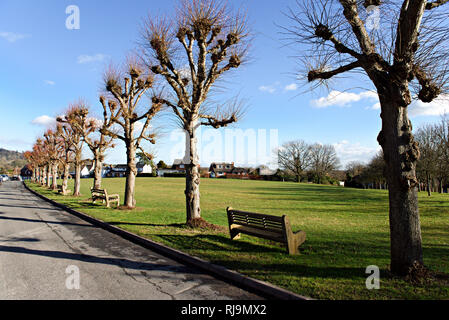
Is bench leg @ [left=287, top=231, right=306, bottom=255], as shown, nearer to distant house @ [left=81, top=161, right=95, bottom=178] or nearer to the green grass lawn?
the green grass lawn

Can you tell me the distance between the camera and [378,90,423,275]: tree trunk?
467 centimetres

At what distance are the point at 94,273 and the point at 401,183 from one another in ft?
20.1

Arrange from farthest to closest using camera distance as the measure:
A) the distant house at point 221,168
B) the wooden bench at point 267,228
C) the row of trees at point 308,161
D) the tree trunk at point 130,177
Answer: the distant house at point 221,168 < the row of trees at point 308,161 < the tree trunk at point 130,177 < the wooden bench at point 267,228

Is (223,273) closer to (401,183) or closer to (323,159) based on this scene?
(401,183)

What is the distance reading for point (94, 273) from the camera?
532 cm

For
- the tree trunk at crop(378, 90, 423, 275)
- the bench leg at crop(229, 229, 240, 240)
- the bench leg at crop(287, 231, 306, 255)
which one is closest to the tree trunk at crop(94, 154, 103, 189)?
the bench leg at crop(229, 229, 240, 240)

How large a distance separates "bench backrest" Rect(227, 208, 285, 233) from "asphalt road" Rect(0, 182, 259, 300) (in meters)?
2.05

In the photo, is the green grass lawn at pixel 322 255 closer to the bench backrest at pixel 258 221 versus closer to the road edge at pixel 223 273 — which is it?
the road edge at pixel 223 273

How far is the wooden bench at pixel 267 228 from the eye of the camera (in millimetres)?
6098

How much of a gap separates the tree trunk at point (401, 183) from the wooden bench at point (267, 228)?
203 centimetres

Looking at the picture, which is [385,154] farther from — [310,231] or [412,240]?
[310,231]

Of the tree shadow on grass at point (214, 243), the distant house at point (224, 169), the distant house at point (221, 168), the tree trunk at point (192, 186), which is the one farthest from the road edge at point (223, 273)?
the distant house at point (221, 168)

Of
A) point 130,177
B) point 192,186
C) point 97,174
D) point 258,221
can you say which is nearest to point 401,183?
point 258,221
